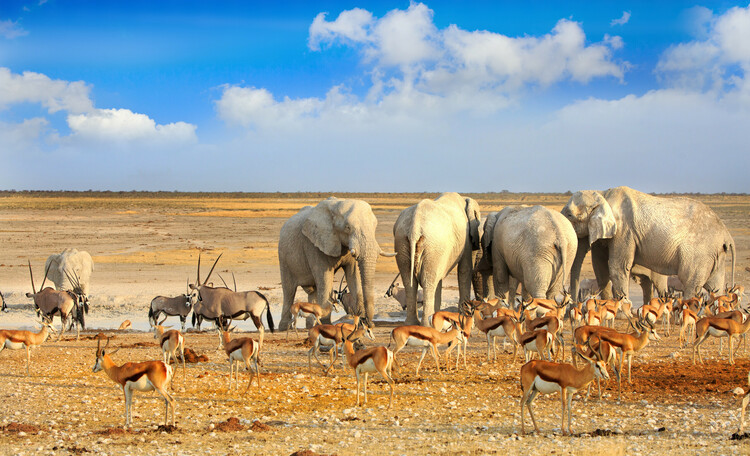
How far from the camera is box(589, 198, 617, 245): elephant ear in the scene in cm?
1795

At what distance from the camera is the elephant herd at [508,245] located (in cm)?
1603

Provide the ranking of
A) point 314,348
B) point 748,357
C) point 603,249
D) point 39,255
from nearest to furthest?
point 314,348 < point 748,357 < point 603,249 < point 39,255

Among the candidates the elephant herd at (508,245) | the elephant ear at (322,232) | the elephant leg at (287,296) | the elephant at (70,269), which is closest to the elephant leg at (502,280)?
the elephant herd at (508,245)

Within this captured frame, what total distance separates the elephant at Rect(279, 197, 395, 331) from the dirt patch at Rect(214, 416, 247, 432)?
7.37m

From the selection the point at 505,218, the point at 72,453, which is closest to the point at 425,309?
the point at 505,218

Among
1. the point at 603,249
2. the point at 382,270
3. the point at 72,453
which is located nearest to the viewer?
the point at 72,453

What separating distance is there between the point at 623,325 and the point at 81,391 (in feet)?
40.5

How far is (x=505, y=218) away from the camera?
17.8m

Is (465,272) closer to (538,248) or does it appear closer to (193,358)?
(538,248)

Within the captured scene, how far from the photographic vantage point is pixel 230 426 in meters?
8.57

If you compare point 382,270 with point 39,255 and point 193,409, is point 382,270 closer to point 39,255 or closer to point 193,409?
point 39,255

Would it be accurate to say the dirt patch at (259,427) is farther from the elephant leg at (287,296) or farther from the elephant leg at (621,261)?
the elephant leg at (621,261)

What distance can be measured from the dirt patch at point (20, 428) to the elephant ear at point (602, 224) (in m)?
13.5

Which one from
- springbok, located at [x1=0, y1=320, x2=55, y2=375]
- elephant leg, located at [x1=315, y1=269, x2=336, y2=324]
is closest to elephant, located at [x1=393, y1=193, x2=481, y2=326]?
elephant leg, located at [x1=315, y1=269, x2=336, y2=324]
